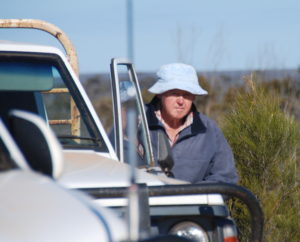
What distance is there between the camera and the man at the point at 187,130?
5.49 m

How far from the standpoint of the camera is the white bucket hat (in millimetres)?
5637

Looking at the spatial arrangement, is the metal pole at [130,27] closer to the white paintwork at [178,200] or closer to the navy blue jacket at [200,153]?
the white paintwork at [178,200]

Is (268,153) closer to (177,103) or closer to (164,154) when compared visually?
(177,103)

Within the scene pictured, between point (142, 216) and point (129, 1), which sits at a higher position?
point (129, 1)

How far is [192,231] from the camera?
13.2 feet

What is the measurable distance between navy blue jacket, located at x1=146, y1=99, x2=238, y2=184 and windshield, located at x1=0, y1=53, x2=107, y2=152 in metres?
0.54

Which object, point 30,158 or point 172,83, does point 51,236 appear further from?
point 172,83

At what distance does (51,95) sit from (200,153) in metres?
0.96

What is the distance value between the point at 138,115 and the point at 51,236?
102 inches

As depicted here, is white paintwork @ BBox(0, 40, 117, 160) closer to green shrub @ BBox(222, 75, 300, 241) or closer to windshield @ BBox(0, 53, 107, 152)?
windshield @ BBox(0, 53, 107, 152)

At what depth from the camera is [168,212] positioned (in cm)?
396

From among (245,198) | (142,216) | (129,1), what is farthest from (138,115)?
(129,1)

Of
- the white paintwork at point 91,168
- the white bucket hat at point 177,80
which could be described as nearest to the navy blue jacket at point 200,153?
the white bucket hat at point 177,80

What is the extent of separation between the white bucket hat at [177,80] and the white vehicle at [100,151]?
0.49 meters
